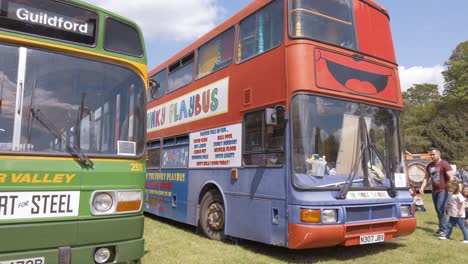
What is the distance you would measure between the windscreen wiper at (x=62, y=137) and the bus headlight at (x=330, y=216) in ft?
11.0

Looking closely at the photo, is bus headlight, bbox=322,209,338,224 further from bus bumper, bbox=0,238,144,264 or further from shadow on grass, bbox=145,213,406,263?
bus bumper, bbox=0,238,144,264

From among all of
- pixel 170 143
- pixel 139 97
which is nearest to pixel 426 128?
pixel 170 143

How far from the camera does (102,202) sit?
14.5 ft

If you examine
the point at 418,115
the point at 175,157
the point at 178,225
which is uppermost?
the point at 418,115

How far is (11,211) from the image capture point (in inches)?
151

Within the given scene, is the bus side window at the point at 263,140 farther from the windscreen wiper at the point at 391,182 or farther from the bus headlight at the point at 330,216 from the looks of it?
the windscreen wiper at the point at 391,182

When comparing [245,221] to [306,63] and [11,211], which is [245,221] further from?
[11,211]

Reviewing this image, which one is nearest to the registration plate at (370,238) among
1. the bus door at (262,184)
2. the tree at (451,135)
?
the bus door at (262,184)

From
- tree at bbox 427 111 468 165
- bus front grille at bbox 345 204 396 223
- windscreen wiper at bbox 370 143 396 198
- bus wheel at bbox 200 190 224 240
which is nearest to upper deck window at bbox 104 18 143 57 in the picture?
bus front grille at bbox 345 204 396 223

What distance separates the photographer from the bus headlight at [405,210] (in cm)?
707

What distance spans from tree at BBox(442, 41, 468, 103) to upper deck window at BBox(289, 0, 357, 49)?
3706 cm

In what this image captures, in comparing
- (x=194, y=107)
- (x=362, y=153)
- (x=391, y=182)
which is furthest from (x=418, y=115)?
(x=362, y=153)

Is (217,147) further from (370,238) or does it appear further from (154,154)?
(154,154)

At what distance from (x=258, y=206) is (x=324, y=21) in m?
3.23
